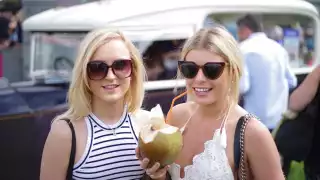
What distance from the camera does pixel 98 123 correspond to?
6.87 feet

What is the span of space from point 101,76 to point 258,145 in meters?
0.62

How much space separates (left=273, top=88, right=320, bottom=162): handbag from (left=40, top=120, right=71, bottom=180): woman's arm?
4.59 feet

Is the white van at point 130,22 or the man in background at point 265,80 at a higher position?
the white van at point 130,22

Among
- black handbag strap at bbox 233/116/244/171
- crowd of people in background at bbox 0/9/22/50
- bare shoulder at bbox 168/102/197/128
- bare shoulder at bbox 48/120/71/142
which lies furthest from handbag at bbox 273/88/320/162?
crowd of people in background at bbox 0/9/22/50

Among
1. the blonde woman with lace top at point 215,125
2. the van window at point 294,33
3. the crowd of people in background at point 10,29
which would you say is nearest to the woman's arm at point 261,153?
the blonde woman with lace top at point 215,125

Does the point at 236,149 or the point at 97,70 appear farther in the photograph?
the point at 97,70

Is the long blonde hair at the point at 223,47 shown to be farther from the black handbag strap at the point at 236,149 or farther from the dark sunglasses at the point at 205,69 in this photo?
the black handbag strap at the point at 236,149

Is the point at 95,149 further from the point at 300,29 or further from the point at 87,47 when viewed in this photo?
the point at 300,29

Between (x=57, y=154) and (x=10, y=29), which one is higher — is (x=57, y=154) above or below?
below

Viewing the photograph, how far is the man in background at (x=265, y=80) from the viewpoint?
205 inches

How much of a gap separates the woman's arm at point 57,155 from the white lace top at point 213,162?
1.41 ft

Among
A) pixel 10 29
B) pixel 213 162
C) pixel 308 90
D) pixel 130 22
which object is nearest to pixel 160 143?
pixel 213 162

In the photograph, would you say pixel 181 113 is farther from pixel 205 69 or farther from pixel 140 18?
pixel 140 18

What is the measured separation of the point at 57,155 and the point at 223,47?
2.29 ft
